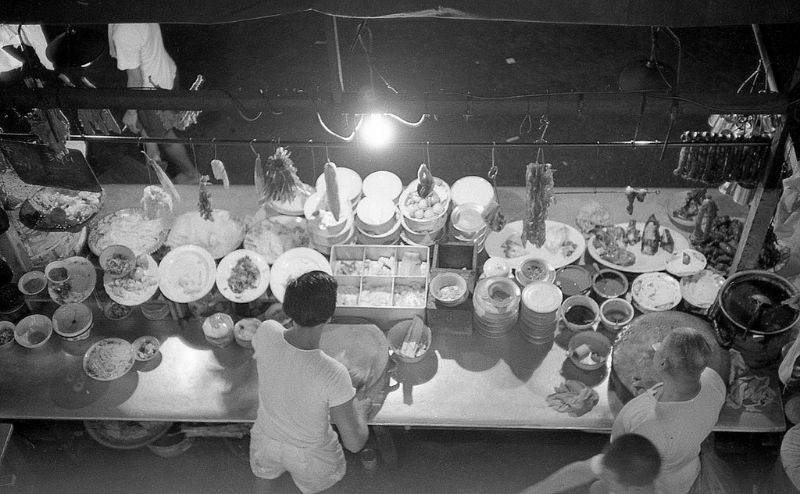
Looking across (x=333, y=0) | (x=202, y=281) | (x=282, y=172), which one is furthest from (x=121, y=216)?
(x=333, y=0)

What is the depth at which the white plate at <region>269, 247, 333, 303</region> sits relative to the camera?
542cm

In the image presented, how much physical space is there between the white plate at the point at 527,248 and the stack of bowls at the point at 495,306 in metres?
0.43

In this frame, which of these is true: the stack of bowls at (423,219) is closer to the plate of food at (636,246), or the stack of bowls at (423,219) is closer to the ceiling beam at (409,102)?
the plate of food at (636,246)

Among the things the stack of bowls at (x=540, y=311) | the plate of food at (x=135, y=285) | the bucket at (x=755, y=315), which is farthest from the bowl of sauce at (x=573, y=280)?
the plate of food at (x=135, y=285)

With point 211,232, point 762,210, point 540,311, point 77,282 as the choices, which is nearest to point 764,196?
point 762,210

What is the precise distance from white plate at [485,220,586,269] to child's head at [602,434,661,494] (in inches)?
75.3

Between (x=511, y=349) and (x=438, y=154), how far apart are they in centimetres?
358

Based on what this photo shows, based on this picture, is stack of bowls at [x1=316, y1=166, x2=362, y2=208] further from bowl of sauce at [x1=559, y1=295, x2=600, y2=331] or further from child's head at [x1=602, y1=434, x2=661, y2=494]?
child's head at [x1=602, y1=434, x2=661, y2=494]

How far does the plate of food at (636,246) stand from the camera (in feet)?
17.9

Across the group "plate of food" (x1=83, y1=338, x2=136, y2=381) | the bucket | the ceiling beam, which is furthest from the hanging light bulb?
the bucket

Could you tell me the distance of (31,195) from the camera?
5684mm

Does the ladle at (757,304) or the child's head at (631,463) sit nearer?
the child's head at (631,463)

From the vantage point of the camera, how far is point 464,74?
9227 millimetres

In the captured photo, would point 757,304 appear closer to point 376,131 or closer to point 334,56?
point 376,131
